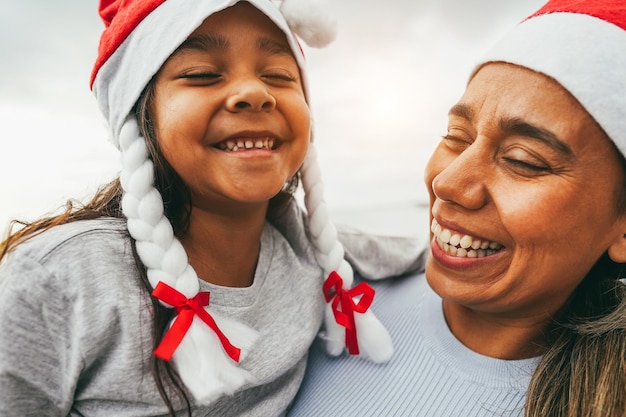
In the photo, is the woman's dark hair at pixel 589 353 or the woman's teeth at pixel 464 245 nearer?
the woman's dark hair at pixel 589 353

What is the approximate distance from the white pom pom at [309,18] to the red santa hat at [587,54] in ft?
1.53

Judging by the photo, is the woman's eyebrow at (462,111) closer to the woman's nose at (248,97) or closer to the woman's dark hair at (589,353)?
the woman's dark hair at (589,353)

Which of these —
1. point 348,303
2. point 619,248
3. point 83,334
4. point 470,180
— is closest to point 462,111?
point 470,180

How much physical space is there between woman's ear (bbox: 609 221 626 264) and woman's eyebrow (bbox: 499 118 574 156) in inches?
9.7

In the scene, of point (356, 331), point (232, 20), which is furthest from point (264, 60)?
point (356, 331)

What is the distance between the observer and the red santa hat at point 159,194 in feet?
3.32

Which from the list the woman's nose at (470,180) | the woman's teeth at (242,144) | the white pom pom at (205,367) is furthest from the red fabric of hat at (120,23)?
the woman's nose at (470,180)

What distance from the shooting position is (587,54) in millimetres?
971

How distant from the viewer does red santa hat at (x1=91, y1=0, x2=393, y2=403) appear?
3.32ft

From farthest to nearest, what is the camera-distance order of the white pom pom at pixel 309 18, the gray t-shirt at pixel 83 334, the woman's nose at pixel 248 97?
the white pom pom at pixel 309 18 → the woman's nose at pixel 248 97 → the gray t-shirt at pixel 83 334

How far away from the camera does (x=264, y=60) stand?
1.15m

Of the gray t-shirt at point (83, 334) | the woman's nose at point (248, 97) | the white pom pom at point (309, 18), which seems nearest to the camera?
the gray t-shirt at point (83, 334)

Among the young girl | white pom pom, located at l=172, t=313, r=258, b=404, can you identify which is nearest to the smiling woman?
the young girl

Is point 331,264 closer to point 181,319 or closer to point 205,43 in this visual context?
point 181,319
